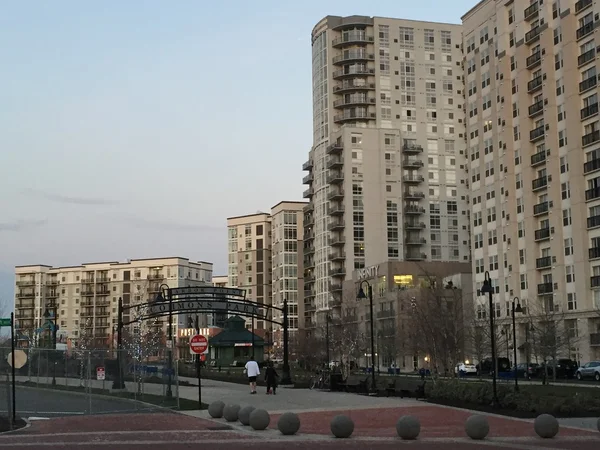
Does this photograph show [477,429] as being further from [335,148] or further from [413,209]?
[413,209]

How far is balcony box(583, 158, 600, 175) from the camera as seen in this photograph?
3118 inches

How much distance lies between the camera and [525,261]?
297 ft

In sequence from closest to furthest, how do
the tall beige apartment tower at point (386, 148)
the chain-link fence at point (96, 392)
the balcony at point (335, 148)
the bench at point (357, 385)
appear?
1. the chain-link fence at point (96, 392)
2. the bench at point (357, 385)
3. the tall beige apartment tower at point (386, 148)
4. the balcony at point (335, 148)

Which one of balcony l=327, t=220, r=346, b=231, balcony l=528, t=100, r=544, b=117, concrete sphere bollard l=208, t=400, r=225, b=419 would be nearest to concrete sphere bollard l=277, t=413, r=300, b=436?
concrete sphere bollard l=208, t=400, r=225, b=419

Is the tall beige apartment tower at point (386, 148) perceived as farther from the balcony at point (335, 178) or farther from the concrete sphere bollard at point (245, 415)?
the concrete sphere bollard at point (245, 415)

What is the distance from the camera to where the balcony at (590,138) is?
260 feet

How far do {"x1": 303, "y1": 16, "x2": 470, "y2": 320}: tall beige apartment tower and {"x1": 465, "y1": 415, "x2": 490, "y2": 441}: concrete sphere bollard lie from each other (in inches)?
4397

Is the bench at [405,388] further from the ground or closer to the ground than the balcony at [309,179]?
closer to the ground

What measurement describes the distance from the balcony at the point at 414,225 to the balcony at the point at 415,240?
1.59 meters

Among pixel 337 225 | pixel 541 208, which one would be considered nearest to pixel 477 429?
pixel 541 208

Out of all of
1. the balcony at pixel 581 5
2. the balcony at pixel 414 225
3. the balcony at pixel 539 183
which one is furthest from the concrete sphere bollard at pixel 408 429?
the balcony at pixel 414 225

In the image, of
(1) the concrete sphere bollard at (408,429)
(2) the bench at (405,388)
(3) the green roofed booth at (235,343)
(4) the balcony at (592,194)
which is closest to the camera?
(1) the concrete sphere bollard at (408,429)

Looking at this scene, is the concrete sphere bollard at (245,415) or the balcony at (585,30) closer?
the concrete sphere bollard at (245,415)

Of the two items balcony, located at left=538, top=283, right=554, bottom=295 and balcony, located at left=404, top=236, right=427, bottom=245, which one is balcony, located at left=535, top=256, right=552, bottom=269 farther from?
balcony, located at left=404, top=236, right=427, bottom=245
